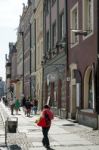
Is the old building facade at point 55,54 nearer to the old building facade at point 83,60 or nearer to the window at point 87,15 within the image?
the old building facade at point 83,60

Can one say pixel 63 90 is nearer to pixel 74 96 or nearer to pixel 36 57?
pixel 74 96

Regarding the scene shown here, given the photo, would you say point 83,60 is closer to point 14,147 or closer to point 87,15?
point 87,15

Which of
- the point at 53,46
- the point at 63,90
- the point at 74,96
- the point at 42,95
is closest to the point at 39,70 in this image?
the point at 42,95

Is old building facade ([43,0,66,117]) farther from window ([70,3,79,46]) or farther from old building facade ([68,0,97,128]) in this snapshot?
old building facade ([68,0,97,128])

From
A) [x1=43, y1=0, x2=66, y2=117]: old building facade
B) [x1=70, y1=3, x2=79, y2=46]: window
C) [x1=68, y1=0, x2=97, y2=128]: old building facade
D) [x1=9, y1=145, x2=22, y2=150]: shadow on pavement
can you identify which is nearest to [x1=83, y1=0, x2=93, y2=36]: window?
[x1=68, y1=0, x2=97, y2=128]: old building facade

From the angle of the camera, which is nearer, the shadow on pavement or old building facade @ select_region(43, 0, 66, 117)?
the shadow on pavement

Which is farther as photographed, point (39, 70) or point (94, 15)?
point (39, 70)

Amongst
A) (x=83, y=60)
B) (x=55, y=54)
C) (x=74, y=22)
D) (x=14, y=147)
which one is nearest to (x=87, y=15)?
(x=83, y=60)

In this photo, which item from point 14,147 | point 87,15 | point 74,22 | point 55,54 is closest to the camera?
point 14,147

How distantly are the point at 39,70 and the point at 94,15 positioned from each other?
2507 cm

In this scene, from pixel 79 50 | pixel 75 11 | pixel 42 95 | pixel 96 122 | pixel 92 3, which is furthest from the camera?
pixel 42 95

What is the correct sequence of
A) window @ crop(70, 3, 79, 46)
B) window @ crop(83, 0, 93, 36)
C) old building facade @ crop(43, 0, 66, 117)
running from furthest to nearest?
1. old building facade @ crop(43, 0, 66, 117)
2. window @ crop(70, 3, 79, 46)
3. window @ crop(83, 0, 93, 36)

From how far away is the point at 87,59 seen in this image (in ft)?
87.5

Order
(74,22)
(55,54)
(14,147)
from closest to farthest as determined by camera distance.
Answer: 1. (14,147)
2. (74,22)
3. (55,54)
